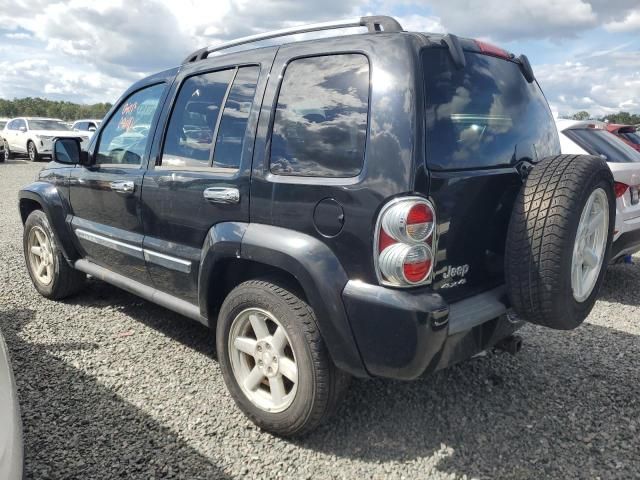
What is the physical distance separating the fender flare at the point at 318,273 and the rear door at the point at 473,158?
44cm

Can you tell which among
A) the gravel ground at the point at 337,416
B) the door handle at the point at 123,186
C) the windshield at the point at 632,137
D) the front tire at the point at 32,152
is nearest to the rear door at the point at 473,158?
the gravel ground at the point at 337,416

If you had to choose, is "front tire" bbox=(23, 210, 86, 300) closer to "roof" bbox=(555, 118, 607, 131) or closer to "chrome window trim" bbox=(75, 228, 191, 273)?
"chrome window trim" bbox=(75, 228, 191, 273)

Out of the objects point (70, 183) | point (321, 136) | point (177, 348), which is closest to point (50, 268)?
point (70, 183)

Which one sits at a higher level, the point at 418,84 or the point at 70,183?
the point at 418,84

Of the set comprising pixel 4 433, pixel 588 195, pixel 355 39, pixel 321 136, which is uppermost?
pixel 355 39

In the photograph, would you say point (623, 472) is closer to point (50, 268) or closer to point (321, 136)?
point (321, 136)

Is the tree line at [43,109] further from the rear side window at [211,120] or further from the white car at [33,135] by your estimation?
the rear side window at [211,120]

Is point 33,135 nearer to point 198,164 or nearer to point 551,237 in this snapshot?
point 198,164

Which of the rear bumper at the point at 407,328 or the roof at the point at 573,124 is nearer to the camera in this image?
the rear bumper at the point at 407,328

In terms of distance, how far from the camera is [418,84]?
2.19m

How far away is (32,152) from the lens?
1994cm

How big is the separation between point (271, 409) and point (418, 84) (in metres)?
1.68

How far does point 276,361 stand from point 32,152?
20683 millimetres

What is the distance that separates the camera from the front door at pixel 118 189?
3398 mm
